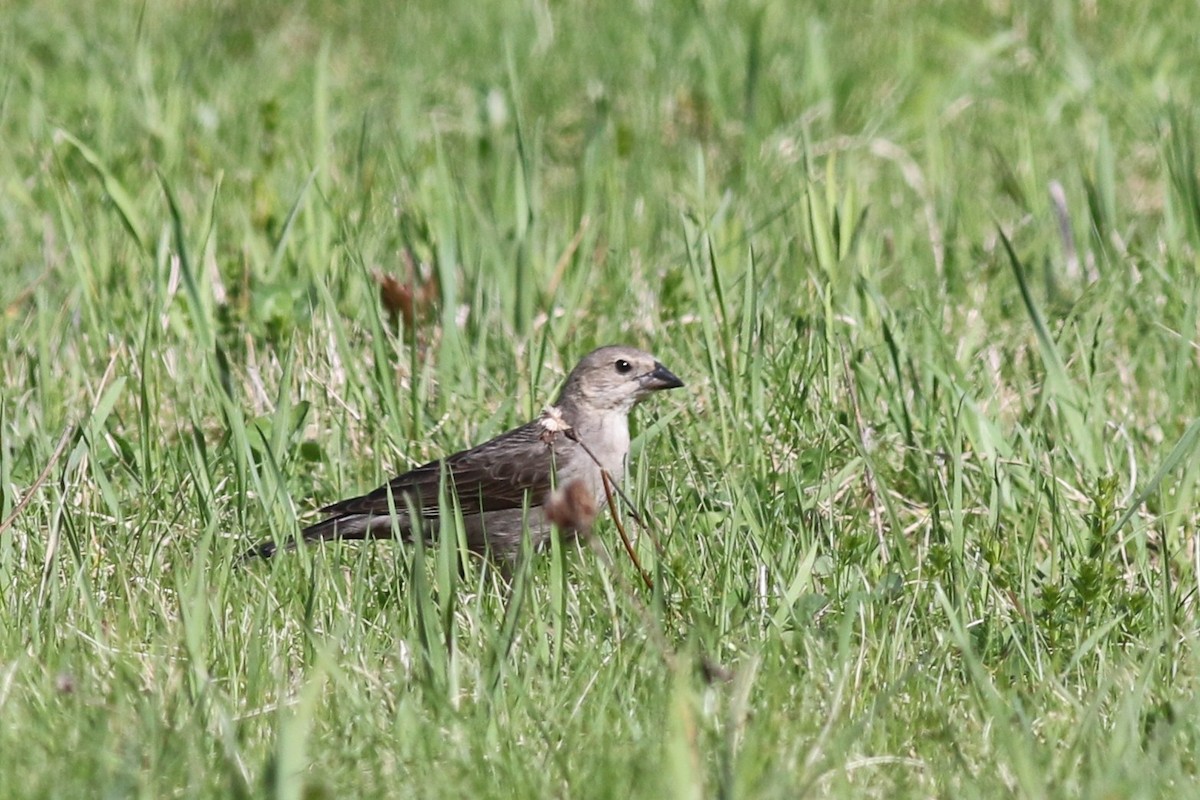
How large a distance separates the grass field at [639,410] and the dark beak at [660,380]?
131 millimetres

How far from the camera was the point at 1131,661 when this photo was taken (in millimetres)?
3609

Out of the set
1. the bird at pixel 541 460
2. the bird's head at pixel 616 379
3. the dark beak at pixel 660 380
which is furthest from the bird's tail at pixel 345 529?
the dark beak at pixel 660 380

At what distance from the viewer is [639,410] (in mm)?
5809

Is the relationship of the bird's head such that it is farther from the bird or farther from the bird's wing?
the bird's wing

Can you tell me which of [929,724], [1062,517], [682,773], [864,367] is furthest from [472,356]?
[682,773]

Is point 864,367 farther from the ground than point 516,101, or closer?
closer

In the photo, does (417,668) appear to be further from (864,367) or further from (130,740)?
(864,367)

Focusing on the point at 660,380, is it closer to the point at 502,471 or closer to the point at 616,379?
the point at 616,379

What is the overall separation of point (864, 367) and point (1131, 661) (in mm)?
1828

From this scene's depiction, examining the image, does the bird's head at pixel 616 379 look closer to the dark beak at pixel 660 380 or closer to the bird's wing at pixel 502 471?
the dark beak at pixel 660 380

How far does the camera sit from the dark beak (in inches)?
209

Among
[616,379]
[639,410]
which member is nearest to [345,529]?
[616,379]

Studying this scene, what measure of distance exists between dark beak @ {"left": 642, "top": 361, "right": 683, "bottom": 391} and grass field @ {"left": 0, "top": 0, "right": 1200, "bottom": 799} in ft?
0.43

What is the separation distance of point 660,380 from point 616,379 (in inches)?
5.2
